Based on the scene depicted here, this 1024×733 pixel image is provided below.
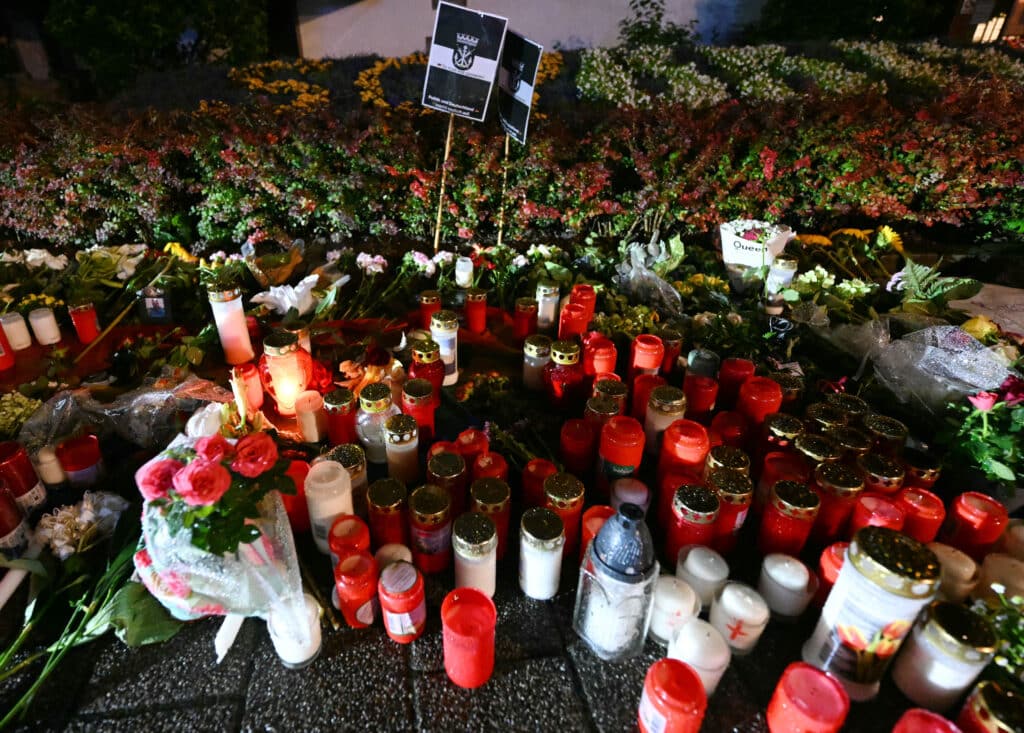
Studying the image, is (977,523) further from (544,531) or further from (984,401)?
(544,531)

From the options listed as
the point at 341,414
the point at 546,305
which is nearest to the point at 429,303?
the point at 546,305

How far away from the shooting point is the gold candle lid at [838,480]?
171 centimetres

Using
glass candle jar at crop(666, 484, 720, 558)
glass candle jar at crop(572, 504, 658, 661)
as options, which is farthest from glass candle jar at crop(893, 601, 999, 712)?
glass candle jar at crop(572, 504, 658, 661)

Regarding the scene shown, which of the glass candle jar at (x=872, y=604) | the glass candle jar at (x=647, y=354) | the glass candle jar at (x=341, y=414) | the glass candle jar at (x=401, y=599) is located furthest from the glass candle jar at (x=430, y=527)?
the glass candle jar at (x=647, y=354)

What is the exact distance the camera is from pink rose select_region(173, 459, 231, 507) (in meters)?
1.16

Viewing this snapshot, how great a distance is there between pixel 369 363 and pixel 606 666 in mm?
1452

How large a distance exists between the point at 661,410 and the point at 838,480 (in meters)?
0.61

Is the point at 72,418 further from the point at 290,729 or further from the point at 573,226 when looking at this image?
the point at 573,226

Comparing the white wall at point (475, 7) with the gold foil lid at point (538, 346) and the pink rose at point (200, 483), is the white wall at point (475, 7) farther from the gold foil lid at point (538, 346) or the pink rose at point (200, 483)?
the pink rose at point (200, 483)

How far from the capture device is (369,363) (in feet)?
7.82

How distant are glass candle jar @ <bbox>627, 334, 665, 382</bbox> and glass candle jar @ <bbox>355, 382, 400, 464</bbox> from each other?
1.07m

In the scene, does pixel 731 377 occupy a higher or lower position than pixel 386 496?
higher

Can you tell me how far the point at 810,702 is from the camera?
124 cm

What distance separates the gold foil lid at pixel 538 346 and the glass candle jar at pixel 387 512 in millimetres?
1023
